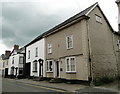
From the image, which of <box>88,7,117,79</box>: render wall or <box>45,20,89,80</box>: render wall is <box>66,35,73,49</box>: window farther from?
<box>88,7,117,79</box>: render wall

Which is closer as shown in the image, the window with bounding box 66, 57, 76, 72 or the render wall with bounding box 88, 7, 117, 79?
the render wall with bounding box 88, 7, 117, 79

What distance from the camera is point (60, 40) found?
60.5 feet

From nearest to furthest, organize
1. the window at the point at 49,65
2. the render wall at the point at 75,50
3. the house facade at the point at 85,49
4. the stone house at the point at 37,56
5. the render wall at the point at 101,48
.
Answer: the render wall at the point at 75,50
the house facade at the point at 85,49
the render wall at the point at 101,48
the window at the point at 49,65
the stone house at the point at 37,56

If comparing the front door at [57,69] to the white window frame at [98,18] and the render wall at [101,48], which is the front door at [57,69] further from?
the white window frame at [98,18]

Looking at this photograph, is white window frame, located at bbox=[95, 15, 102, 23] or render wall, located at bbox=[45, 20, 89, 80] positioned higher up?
white window frame, located at bbox=[95, 15, 102, 23]

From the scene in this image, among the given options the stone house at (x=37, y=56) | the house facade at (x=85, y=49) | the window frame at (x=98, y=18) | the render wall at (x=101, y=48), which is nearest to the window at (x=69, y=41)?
the house facade at (x=85, y=49)

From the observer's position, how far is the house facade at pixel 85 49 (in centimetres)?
1467

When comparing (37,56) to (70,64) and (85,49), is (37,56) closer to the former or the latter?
(70,64)

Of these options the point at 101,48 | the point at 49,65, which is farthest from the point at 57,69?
the point at 101,48

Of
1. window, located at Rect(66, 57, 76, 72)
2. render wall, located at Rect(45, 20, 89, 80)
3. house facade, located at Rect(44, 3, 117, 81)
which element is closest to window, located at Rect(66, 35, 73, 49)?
house facade, located at Rect(44, 3, 117, 81)

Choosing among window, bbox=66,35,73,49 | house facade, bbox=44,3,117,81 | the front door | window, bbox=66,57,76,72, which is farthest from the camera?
the front door

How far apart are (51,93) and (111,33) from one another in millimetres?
12684

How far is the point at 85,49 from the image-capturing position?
1451 cm

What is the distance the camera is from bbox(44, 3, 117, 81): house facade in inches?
578
